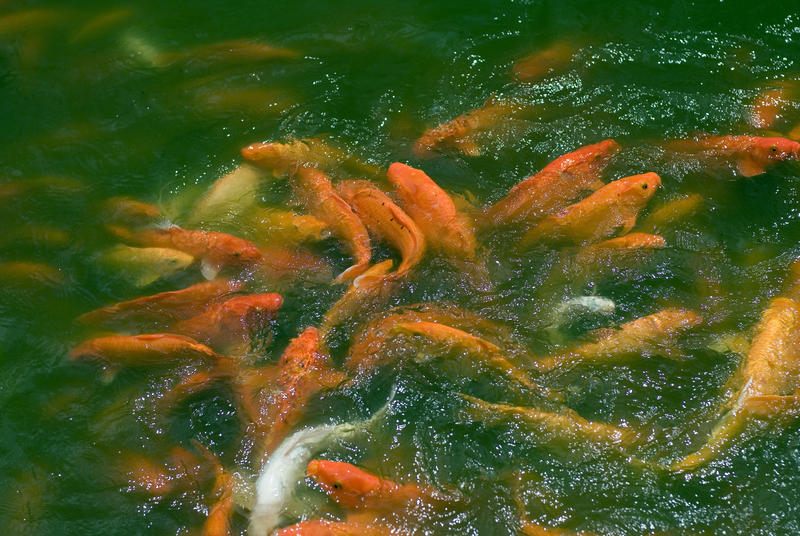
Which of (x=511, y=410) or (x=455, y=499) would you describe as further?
(x=511, y=410)

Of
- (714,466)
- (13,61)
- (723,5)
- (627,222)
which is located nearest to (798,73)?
(723,5)

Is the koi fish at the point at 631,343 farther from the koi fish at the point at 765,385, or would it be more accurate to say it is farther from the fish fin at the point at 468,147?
the fish fin at the point at 468,147

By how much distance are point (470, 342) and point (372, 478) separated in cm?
84

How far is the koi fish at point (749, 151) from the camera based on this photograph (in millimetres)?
4617

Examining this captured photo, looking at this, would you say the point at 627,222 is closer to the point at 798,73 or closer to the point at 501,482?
the point at 501,482

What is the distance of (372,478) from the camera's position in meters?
3.33

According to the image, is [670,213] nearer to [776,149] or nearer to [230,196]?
[776,149]

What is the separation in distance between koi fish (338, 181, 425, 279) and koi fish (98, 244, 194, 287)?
1070mm

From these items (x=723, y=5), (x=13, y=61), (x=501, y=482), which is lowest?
(x=501, y=482)

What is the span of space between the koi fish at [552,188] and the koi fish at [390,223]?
0.51 m

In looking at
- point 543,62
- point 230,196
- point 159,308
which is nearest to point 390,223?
point 230,196

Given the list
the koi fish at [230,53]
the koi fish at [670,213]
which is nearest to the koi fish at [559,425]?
the koi fish at [670,213]

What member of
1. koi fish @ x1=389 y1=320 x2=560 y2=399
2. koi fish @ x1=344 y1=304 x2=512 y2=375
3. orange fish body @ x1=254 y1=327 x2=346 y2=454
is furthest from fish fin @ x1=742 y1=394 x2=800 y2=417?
orange fish body @ x1=254 y1=327 x2=346 y2=454

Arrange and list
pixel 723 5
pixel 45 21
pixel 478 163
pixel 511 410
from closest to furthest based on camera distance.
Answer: pixel 511 410 < pixel 478 163 < pixel 723 5 < pixel 45 21
